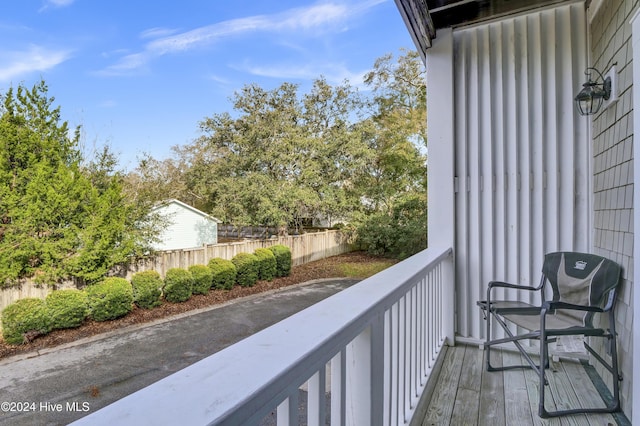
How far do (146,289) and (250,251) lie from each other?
3.19 metres

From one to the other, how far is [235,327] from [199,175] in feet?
27.2

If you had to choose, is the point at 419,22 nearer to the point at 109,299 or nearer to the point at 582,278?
the point at 582,278

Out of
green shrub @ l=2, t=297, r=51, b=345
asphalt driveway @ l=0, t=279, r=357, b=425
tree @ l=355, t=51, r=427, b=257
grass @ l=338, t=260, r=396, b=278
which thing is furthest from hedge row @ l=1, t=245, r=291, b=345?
tree @ l=355, t=51, r=427, b=257

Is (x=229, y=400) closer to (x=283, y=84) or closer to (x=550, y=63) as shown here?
(x=550, y=63)

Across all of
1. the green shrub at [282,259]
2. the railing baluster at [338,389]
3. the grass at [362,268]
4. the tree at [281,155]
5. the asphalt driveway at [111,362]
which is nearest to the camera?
the railing baluster at [338,389]

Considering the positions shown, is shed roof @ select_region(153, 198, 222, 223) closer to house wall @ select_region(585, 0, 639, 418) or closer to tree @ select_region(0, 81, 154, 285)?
tree @ select_region(0, 81, 154, 285)

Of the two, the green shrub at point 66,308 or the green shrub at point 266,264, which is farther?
Result: the green shrub at point 266,264

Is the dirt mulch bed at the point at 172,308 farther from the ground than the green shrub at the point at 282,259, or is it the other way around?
the green shrub at the point at 282,259

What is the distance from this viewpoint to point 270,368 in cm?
54

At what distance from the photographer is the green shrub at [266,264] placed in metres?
8.82

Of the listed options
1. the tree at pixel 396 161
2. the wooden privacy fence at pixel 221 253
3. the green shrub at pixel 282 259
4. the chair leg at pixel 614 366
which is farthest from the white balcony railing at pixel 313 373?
the tree at pixel 396 161

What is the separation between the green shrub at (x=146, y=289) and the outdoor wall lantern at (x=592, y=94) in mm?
6964

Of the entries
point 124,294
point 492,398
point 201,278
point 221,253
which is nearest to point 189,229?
point 221,253

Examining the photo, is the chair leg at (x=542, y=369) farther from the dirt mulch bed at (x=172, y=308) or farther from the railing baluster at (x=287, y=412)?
the dirt mulch bed at (x=172, y=308)
